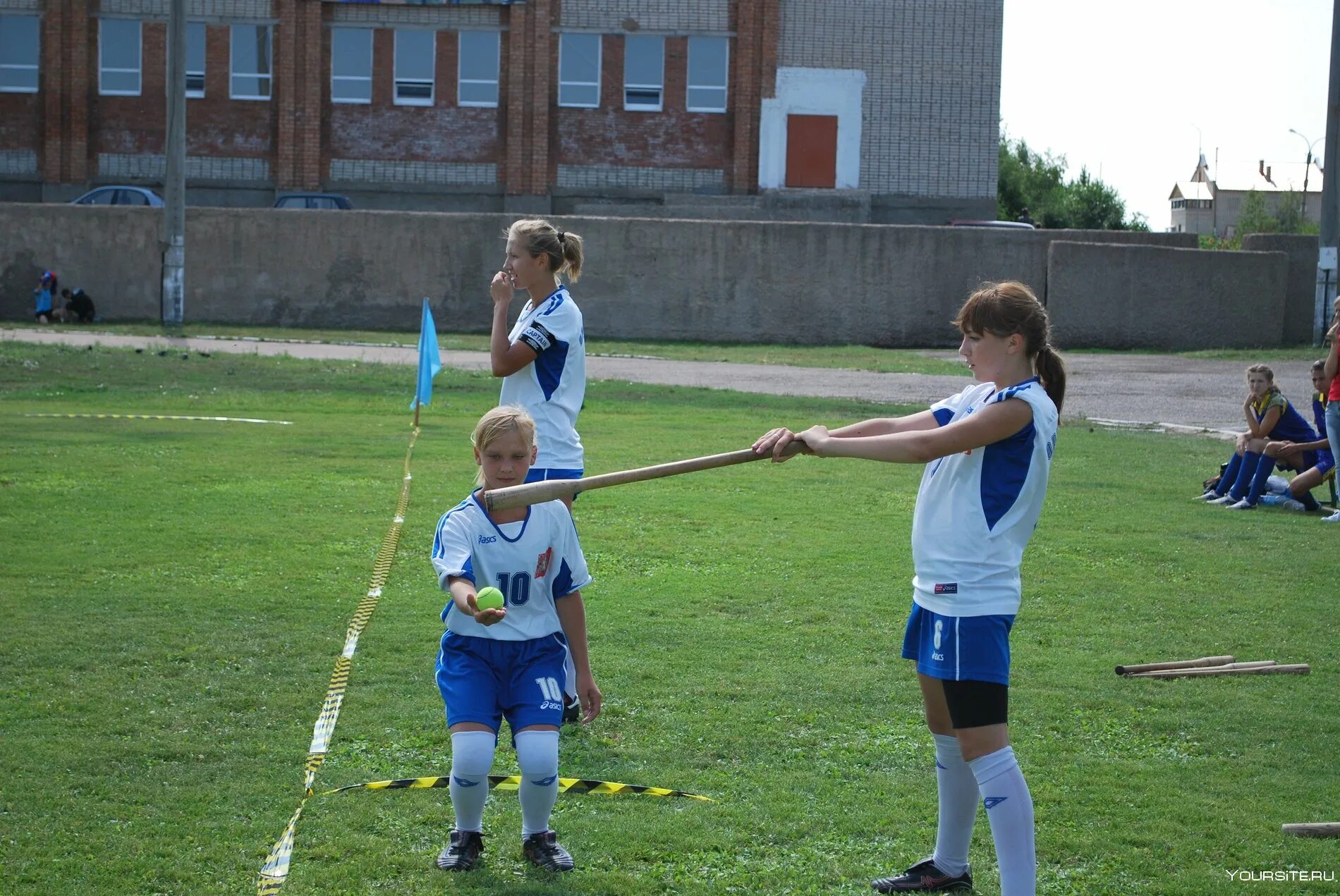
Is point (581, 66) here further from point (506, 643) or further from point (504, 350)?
point (506, 643)

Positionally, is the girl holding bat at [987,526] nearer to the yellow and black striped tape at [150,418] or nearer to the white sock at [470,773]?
the white sock at [470,773]

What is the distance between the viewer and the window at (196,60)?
1708 inches

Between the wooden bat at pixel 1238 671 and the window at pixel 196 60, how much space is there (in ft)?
138

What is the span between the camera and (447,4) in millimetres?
43156

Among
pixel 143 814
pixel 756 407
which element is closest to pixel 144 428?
pixel 756 407

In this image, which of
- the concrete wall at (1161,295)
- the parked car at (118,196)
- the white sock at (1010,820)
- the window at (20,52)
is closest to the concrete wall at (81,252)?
the parked car at (118,196)

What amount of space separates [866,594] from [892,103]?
3813cm

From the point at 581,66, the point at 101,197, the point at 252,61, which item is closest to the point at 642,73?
the point at 581,66

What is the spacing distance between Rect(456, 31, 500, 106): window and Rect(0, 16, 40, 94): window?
13.1 meters

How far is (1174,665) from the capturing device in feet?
22.8

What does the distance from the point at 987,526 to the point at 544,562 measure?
4.91 ft

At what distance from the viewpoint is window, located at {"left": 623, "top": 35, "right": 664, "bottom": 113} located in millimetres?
43406

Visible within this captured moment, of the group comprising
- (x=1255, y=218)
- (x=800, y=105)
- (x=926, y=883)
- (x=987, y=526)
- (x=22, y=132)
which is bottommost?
(x=926, y=883)

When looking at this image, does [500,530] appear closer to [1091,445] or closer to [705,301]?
[1091,445]
